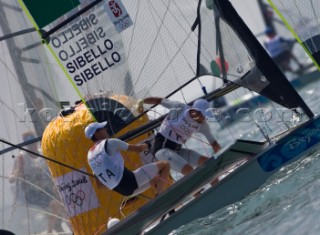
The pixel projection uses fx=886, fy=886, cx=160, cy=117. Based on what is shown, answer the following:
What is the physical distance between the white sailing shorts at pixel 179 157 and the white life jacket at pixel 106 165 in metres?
0.54

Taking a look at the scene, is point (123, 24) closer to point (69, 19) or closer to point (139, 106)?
point (69, 19)

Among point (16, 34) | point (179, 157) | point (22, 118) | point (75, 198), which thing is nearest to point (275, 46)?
point (16, 34)

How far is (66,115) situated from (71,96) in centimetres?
131

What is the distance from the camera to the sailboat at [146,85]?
7145mm

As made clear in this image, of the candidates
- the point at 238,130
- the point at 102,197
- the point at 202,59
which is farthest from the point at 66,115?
the point at 238,130

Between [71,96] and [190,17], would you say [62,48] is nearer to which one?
[190,17]

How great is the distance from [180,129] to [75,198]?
133cm

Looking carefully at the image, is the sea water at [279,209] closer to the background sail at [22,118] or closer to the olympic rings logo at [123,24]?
the olympic rings logo at [123,24]

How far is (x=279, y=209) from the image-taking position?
6043mm

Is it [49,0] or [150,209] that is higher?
[49,0]

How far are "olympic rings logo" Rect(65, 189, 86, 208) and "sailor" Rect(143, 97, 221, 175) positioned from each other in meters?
0.96

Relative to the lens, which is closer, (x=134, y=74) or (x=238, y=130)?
(x=134, y=74)

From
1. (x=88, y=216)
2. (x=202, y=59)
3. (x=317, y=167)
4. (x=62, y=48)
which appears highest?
(x=62, y=48)

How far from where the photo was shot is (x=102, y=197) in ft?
27.2
